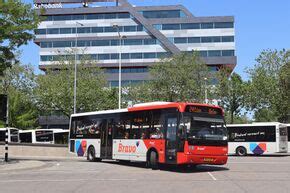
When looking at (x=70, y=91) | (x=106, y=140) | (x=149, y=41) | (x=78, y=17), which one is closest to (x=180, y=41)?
(x=149, y=41)

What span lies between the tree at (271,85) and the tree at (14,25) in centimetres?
3476

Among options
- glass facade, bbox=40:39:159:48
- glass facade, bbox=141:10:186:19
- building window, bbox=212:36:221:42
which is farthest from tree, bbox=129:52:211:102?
glass facade, bbox=141:10:186:19

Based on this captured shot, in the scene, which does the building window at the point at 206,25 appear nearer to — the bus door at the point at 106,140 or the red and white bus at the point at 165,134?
the red and white bus at the point at 165,134

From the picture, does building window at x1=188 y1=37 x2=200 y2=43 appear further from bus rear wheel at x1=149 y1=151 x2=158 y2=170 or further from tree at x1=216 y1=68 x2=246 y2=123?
bus rear wheel at x1=149 y1=151 x2=158 y2=170

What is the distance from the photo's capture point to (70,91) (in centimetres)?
6003

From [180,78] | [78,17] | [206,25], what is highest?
[78,17]

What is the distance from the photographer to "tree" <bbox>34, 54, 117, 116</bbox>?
2363 inches

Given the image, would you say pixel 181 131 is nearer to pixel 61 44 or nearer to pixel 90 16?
pixel 61 44

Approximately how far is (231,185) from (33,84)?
55.0m

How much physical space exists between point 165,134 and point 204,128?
1.87m

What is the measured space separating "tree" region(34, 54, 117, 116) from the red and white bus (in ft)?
111

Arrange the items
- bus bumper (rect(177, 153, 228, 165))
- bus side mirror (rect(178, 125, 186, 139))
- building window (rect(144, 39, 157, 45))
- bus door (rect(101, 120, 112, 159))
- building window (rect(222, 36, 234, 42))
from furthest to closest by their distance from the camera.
A: building window (rect(144, 39, 157, 45)) → building window (rect(222, 36, 234, 42)) → bus door (rect(101, 120, 112, 159)) → bus side mirror (rect(178, 125, 186, 139)) → bus bumper (rect(177, 153, 228, 165))

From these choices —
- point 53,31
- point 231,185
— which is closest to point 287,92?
point 231,185

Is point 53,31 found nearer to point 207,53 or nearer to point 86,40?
point 86,40
